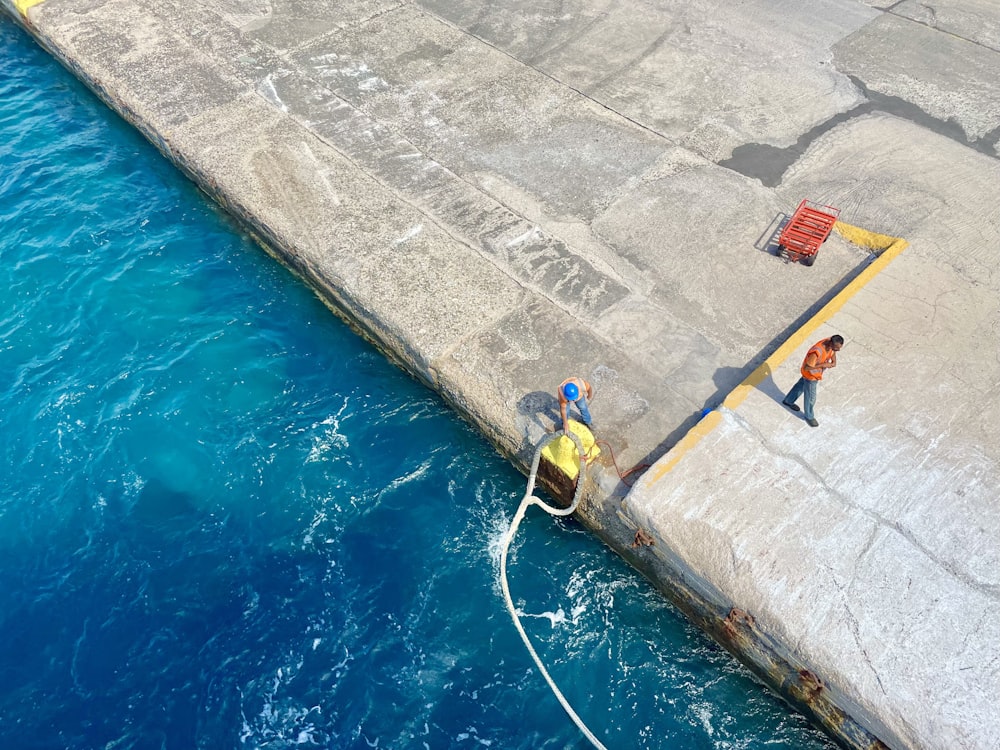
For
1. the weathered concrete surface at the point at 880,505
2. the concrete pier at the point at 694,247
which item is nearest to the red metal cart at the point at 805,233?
the concrete pier at the point at 694,247

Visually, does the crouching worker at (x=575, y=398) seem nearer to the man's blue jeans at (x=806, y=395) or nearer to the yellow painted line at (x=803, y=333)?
the yellow painted line at (x=803, y=333)

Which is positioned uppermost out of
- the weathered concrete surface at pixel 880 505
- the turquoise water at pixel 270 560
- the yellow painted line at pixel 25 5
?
the yellow painted line at pixel 25 5

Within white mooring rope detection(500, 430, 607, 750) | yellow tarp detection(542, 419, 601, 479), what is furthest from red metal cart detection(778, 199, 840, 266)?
white mooring rope detection(500, 430, 607, 750)

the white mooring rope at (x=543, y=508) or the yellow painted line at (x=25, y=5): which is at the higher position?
the yellow painted line at (x=25, y=5)

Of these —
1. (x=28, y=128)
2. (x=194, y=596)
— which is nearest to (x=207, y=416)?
(x=194, y=596)

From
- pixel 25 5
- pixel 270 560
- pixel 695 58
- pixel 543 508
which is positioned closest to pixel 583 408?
pixel 543 508

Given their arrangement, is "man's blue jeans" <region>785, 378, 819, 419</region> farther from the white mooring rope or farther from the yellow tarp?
the white mooring rope

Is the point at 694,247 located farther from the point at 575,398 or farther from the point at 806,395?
the point at 575,398
